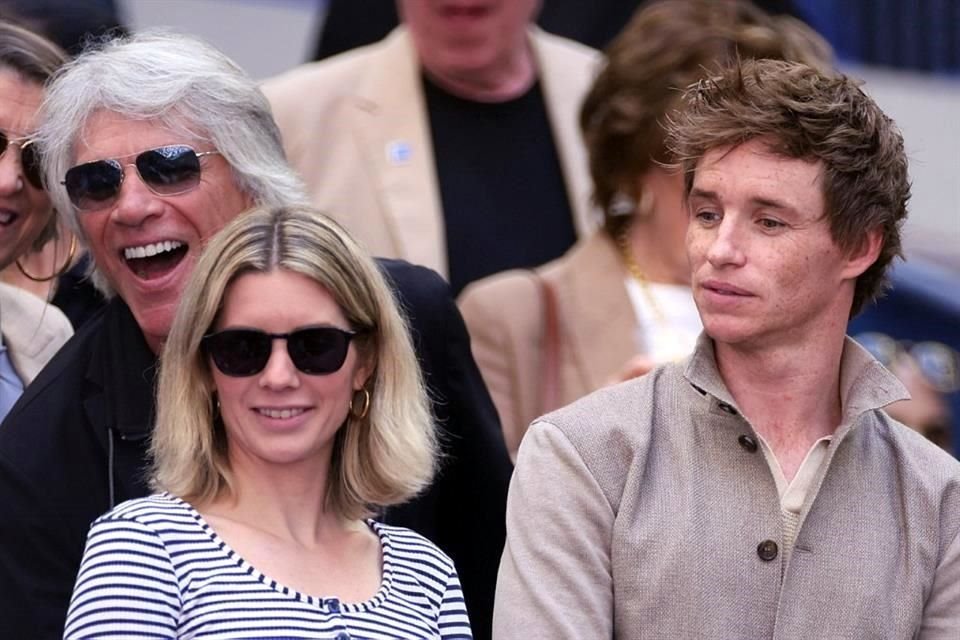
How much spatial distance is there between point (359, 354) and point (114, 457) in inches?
21.9

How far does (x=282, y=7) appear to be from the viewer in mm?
7574

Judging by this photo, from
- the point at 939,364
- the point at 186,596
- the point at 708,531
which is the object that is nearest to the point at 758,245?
the point at 708,531

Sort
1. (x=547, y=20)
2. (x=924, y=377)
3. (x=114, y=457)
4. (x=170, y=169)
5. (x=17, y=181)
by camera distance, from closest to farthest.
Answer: (x=114, y=457)
(x=170, y=169)
(x=17, y=181)
(x=924, y=377)
(x=547, y=20)

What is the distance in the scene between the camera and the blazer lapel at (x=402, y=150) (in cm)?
517

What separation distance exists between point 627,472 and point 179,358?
79 centimetres

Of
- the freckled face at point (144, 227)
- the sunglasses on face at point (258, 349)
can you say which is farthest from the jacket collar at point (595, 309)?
the sunglasses on face at point (258, 349)

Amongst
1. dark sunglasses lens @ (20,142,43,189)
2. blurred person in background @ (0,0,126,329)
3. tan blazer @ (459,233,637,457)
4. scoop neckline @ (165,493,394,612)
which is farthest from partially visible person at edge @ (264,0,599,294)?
scoop neckline @ (165,493,394,612)

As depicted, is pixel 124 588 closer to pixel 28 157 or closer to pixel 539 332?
pixel 28 157

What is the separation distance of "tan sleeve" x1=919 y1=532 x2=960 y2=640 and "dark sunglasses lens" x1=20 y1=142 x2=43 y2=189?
2.01 metres

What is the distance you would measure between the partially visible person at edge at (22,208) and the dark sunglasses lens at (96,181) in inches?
9.5

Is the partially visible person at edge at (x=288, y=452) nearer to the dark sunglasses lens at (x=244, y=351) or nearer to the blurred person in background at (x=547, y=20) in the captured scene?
the dark sunglasses lens at (x=244, y=351)

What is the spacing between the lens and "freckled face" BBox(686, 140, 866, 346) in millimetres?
3504

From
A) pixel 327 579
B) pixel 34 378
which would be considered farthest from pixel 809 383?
pixel 34 378

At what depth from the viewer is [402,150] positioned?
5301 mm
